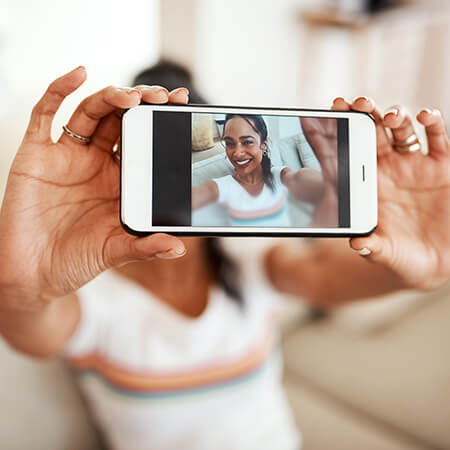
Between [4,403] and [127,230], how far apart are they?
1.47 ft

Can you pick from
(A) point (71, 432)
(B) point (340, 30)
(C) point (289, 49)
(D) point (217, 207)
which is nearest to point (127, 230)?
(D) point (217, 207)

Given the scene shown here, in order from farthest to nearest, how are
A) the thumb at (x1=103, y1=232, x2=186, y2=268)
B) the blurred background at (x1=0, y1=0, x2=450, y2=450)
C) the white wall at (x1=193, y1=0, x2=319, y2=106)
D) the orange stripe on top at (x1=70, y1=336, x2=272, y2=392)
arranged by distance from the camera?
the white wall at (x1=193, y1=0, x2=319, y2=106) < the orange stripe on top at (x1=70, y1=336, x2=272, y2=392) < the blurred background at (x1=0, y1=0, x2=450, y2=450) < the thumb at (x1=103, y1=232, x2=186, y2=268)

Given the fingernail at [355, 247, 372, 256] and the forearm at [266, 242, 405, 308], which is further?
the forearm at [266, 242, 405, 308]

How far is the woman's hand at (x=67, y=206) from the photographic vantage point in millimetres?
311

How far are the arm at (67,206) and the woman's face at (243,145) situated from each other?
0.15 feet

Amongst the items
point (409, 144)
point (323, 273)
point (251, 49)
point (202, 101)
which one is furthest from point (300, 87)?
point (409, 144)

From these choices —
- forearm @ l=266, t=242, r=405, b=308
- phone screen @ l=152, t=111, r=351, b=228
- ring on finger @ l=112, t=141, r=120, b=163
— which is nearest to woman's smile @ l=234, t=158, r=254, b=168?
phone screen @ l=152, t=111, r=351, b=228

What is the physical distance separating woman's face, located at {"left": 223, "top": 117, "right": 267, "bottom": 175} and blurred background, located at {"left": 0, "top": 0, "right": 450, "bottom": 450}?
0.14 meters

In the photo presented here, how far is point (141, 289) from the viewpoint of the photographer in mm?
667

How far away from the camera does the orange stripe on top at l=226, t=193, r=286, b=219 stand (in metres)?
0.32

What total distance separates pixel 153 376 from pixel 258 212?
1.34ft

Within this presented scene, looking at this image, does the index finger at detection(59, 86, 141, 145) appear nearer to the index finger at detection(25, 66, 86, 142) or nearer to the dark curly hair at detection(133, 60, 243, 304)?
the index finger at detection(25, 66, 86, 142)

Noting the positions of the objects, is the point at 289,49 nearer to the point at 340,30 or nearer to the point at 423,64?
the point at 340,30

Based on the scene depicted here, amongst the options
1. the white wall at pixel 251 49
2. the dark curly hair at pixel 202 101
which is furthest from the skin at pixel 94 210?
the white wall at pixel 251 49
